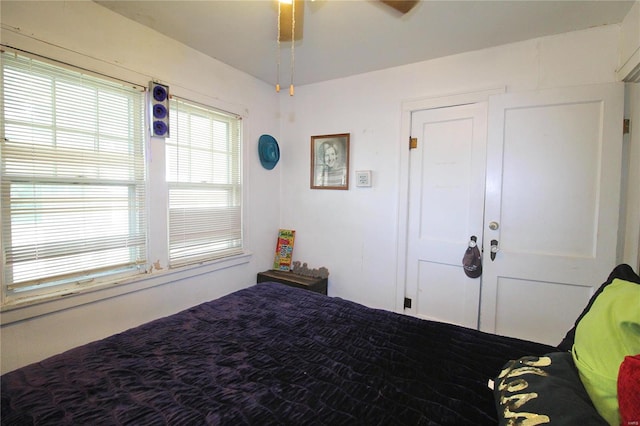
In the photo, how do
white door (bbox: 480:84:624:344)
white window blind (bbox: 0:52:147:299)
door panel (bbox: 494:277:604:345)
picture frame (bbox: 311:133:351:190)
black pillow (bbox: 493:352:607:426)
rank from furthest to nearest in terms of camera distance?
picture frame (bbox: 311:133:351:190) < door panel (bbox: 494:277:604:345) < white door (bbox: 480:84:624:344) < white window blind (bbox: 0:52:147:299) < black pillow (bbox: 493:352:607:426)

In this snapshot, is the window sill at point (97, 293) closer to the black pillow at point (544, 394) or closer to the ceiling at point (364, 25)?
the ceiling at point (364, 25)

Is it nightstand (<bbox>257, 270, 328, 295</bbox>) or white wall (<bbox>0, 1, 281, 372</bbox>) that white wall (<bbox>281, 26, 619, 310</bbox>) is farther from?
white wall (<bbox>0, 1, 281, 372</bbox>)

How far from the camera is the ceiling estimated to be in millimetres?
1860

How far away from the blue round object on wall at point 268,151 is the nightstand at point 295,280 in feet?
3.89

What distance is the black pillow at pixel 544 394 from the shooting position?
739mm

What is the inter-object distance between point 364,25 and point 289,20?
0.54m

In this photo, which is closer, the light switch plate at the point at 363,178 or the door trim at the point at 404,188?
the door trim at the point at 404,188

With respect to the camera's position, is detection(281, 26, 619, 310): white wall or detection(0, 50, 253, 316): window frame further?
detection(281, 26, 619, 310): white wall

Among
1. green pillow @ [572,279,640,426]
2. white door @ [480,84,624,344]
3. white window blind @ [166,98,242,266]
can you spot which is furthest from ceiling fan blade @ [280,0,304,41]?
green pillow @ [572,279,640,426]

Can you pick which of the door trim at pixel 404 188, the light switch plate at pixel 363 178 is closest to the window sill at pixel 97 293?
the light switch plate at pixel 363 178

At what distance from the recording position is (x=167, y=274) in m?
2.33

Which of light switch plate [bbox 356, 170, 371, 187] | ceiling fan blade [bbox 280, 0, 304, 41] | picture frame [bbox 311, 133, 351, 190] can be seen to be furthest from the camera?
picture frame [bbox 311, 133, 351, 190]

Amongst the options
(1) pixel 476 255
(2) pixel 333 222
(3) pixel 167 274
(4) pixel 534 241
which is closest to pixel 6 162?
(3) pixel 167 274

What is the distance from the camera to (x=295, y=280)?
118 inches
